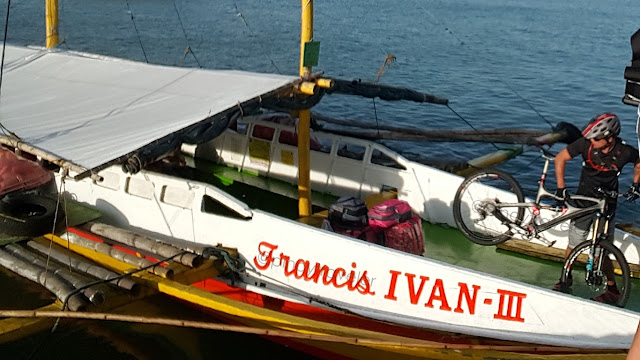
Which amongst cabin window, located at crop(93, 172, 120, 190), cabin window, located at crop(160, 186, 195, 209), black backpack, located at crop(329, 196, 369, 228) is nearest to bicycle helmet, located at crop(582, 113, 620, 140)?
black backpack, located at crop(329, 196, 369, 228)

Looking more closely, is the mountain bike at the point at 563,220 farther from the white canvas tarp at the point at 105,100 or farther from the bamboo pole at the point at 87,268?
the bamboo pole at the point at 87,268

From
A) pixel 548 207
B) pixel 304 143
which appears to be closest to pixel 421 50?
pixel 304 143

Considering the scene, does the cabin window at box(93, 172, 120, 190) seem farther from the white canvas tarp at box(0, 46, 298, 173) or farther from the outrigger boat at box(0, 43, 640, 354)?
the white canvas tarp at box(0, 46, 298, 173)

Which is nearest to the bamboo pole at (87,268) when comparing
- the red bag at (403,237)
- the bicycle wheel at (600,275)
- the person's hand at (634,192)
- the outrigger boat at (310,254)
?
the outrigger boat at (310,254)

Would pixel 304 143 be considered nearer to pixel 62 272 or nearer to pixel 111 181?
pixel 111 181

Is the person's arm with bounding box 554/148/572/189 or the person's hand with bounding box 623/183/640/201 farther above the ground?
the person's arm with bounding box 554/148/572/189

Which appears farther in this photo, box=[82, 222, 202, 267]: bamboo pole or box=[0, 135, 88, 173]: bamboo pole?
box=[82, 222, 202, 267]: bamboo pole

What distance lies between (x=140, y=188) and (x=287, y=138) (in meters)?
4.15

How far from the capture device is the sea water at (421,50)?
29047 mm

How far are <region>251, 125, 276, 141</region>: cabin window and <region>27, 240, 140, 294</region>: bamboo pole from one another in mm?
5295

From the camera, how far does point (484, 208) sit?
9.76m

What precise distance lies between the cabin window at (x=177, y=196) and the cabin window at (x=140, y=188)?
0.27 m

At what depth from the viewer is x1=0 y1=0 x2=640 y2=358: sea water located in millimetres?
29047

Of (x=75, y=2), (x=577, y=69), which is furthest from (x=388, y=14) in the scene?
(x=75, y=2)
